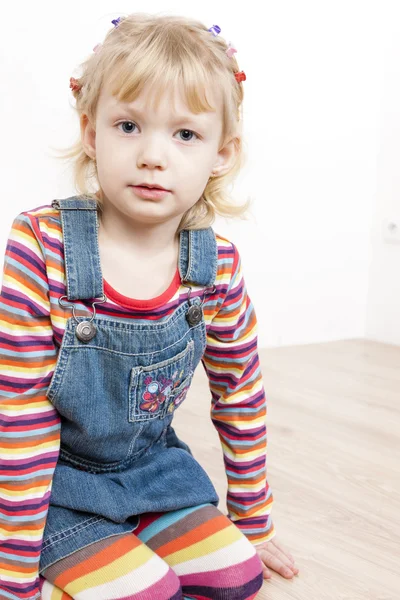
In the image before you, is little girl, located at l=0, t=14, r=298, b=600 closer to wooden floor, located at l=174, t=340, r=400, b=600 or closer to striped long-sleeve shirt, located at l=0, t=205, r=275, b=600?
striped long-sleeve shirt, located at l=0, t=205, r=275, b=600

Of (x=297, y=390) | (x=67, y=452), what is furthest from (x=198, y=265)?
(x=297, y=390)

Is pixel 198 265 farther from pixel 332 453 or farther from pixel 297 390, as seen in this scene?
pixel 297 390

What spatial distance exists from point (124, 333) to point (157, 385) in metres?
0.08

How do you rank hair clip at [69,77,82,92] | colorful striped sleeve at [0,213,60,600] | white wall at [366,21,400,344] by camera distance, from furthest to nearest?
white wall at [366,21,400,344] → hair clip at [69,77,82,92] → colorful striped sleeve at [0,213,60,600]

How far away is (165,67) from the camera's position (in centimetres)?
77

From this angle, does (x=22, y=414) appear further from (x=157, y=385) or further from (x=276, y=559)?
(x=276, y=559)

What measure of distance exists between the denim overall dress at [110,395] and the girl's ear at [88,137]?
5 cm

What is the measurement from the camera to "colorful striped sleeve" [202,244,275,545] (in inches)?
37.1

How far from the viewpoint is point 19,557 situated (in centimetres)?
77

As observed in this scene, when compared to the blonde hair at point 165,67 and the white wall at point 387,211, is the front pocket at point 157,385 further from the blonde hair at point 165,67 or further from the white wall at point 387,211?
the white wall at point 387,211

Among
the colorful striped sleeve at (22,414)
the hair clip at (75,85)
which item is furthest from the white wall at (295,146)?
the colorful striped sleeve at (22,414)

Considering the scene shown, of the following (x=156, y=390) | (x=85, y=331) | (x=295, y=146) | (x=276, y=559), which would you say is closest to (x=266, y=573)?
(x=276, y=559)

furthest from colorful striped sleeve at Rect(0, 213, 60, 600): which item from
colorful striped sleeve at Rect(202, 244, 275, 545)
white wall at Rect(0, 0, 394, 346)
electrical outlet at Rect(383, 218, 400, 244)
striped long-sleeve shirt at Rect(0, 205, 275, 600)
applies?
electrical outlet at Rect(383, 218, 400, 244)

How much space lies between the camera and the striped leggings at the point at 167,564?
77cm
